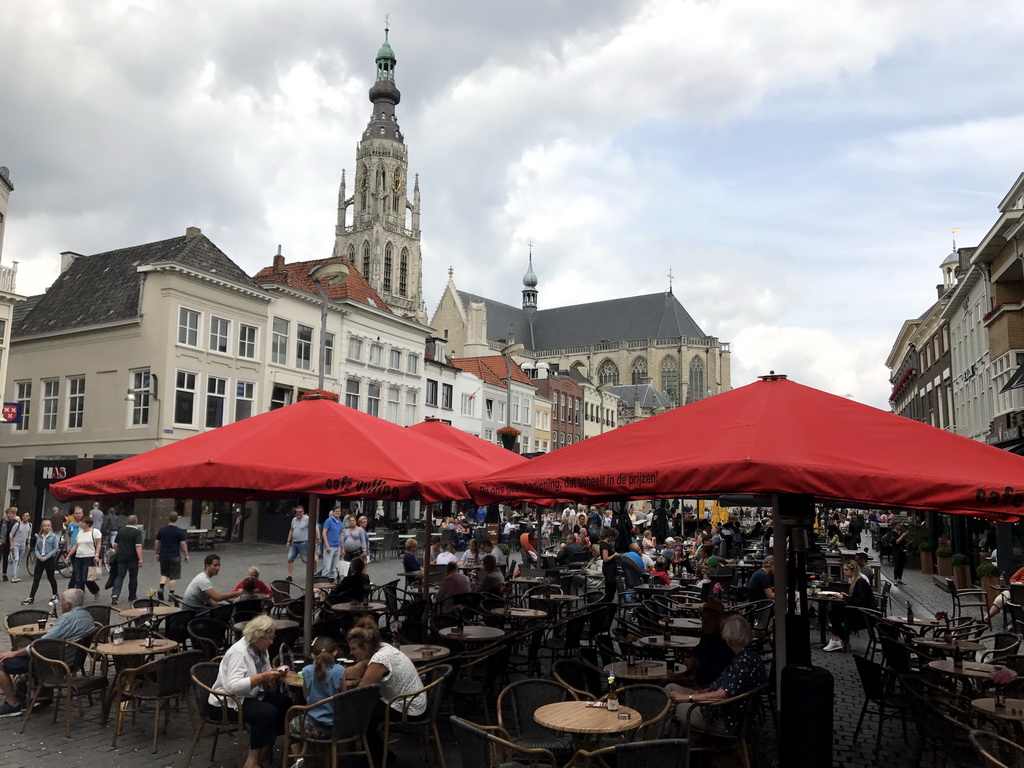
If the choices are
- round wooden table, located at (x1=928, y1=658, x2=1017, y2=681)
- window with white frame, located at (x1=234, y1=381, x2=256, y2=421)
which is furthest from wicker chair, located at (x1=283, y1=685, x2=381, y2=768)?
window with white frame, located at (x1=234, y1=381, x2=256, y2=421)

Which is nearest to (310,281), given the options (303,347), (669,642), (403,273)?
(303,347)

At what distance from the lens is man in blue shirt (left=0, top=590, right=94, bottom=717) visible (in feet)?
25.2

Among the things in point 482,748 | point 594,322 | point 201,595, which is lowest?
point 482,748

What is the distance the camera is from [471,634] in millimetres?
8406

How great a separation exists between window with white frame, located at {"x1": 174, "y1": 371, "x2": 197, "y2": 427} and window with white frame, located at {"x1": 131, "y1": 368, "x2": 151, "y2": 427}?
98 centimetres

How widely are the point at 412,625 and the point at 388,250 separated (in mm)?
86836

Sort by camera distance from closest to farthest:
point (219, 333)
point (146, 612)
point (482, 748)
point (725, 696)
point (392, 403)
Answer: point (482, 748) → point (725, 696) → point (146, 612) → point (219, 333) → point (392, 403)

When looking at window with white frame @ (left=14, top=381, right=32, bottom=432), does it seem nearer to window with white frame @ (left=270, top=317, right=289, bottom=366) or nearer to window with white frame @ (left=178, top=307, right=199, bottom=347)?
window with white frame @ (left=178, top=307, right=199, bottom=347)

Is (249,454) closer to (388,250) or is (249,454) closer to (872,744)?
(872,744)

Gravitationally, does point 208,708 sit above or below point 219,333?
below

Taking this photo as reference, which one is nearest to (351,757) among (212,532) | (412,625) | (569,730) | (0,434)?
(569,730)

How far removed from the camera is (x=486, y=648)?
7.99 m

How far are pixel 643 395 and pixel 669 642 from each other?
84.8m

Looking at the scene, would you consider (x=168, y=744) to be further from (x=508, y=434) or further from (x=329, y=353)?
(x=329, y=353)
